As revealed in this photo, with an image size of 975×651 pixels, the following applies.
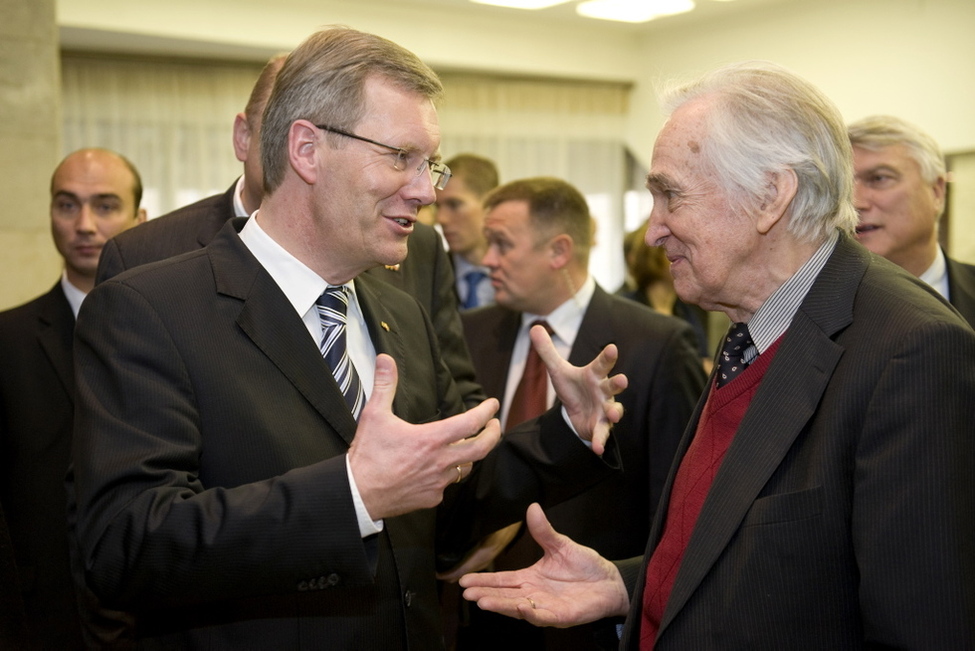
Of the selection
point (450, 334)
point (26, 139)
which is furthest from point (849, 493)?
point (26, 139)

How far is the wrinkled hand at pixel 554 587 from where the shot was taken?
183 cm

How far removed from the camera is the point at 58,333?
3.13m

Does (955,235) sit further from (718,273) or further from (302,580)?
(302,580)

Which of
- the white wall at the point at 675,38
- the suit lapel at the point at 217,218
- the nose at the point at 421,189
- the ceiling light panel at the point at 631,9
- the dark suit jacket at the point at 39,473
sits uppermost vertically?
the ceiling light panel at the point at 631,9

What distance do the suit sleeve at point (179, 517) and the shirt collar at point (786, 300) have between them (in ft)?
2.60

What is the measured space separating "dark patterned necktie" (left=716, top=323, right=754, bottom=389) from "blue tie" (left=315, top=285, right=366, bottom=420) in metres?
0.69

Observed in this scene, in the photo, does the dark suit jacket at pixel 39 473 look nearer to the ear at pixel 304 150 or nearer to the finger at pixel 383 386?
the ear at pixel 304 150

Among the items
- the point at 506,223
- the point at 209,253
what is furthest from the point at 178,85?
the point at 209,253

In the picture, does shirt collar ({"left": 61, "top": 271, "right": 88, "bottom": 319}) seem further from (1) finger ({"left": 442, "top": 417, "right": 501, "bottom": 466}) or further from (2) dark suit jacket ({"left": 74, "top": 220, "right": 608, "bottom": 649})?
(1) finger ({"left": 442, "top": 417, "right": 501, "bottom": 466})

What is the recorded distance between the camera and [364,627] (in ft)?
5.64

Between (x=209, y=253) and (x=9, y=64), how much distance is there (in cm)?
288

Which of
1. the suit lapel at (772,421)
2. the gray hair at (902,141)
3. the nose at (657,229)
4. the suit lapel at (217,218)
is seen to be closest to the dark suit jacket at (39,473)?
the suit lapel at (217,218)

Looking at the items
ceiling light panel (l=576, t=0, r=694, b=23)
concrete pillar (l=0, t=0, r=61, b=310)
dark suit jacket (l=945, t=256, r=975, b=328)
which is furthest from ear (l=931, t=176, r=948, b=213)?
ceiling light panel (l=576, t=0, r=694, b=23)

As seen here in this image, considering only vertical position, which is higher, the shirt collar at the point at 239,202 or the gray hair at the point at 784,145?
the gray hair at the point at 784,145
